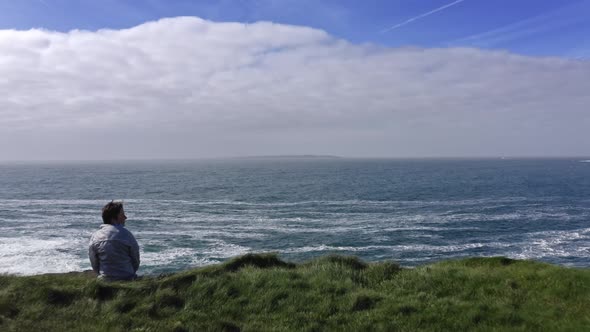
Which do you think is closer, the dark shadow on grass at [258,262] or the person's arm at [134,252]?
the person's arm at [134,252]

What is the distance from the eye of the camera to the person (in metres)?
10.0

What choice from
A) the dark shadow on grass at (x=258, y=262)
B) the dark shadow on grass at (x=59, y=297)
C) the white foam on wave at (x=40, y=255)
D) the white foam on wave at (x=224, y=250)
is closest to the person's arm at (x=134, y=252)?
the dark shadow on grass at (x=59, y=297)

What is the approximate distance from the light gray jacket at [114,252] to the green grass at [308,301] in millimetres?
560

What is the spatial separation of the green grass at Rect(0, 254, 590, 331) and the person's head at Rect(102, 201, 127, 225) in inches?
56.6

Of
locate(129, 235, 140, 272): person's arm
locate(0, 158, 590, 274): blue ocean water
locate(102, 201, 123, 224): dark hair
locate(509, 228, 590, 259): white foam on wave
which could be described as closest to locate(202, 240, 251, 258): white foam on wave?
locate(0, 158, 590, 274): blue ocean water

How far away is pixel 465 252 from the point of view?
1448 inches

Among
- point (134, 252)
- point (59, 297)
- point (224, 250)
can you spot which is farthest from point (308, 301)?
point (224, 250)

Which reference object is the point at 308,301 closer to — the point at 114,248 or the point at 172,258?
the point at 114,248

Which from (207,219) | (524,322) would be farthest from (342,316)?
(207,219)

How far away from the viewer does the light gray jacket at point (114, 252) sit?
10.0 m

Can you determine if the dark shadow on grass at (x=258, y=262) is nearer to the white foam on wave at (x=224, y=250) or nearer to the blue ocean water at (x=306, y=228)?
the blue ocean water at (x=306, y=228)

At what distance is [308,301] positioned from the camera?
30.9ft

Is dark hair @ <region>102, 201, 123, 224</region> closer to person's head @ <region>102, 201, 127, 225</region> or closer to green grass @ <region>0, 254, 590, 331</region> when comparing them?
person's head @ <region>102, 201, 127, 225</region>

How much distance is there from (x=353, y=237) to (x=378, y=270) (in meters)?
30.7
